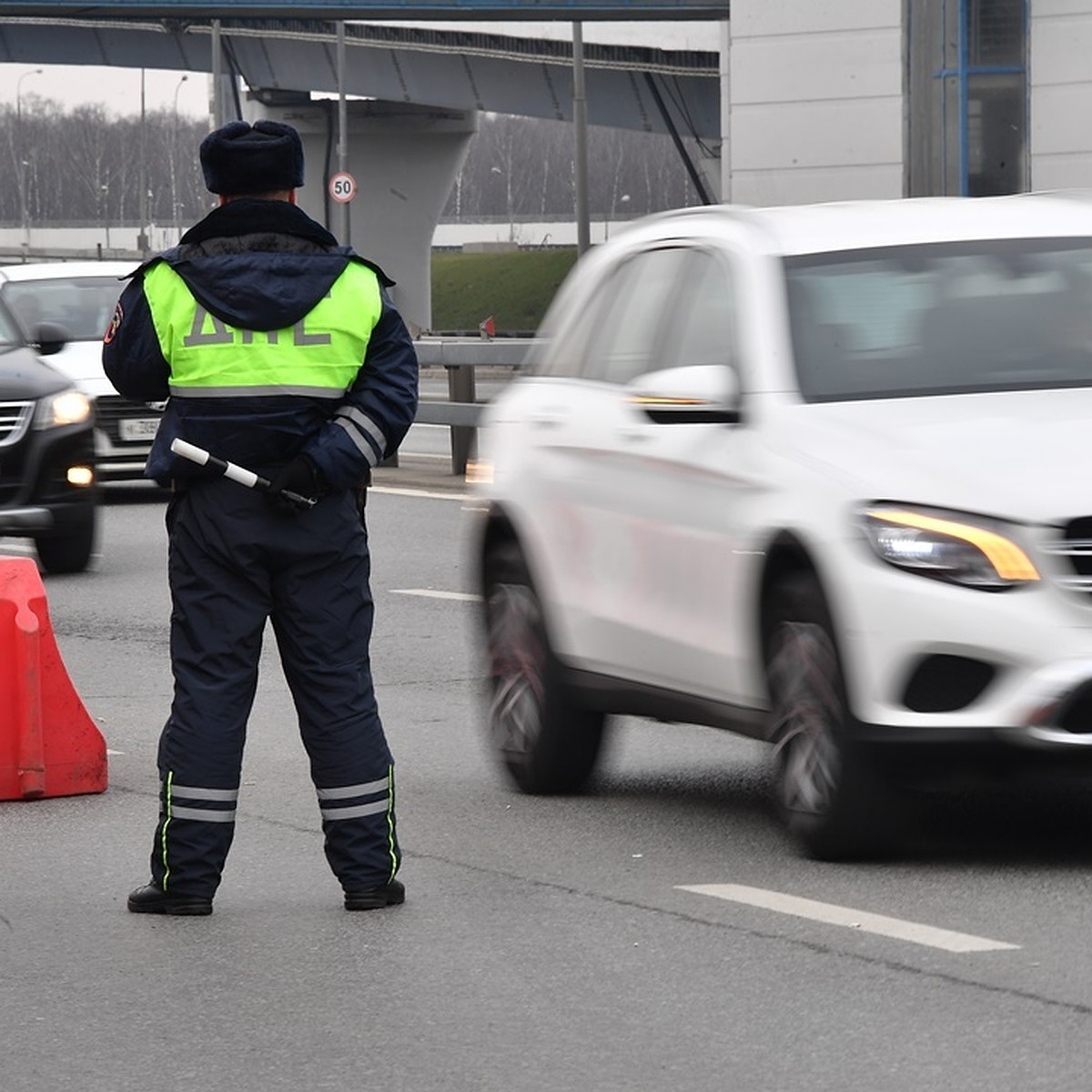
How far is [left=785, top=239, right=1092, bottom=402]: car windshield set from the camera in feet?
25.8

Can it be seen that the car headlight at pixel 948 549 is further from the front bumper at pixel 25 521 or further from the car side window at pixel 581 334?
the front bumper at pixel 25 521

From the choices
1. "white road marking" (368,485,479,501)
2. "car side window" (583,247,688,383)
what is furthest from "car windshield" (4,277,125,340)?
"car side window" (583,247,688,383)

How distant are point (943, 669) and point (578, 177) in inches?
1765

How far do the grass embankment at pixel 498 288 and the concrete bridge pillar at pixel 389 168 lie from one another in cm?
727

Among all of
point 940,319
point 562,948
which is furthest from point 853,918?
point 940,319

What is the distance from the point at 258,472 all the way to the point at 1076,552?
6.06 ft

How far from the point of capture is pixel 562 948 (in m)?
6.49

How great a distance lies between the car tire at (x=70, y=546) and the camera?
16.7 metres

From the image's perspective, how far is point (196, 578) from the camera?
700 cm

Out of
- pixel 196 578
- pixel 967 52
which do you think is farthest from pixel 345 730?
pixel 967 52

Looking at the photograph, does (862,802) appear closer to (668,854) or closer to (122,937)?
(668,854)

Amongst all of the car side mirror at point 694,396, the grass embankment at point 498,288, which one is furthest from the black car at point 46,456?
the grass embankment at point 498,288

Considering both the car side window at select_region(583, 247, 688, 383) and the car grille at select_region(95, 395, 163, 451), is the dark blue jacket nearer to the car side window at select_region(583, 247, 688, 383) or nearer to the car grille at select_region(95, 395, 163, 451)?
the car side window at select_region(583, 247, 688, 383)

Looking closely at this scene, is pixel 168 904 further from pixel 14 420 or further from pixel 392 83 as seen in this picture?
pixel 392 83
